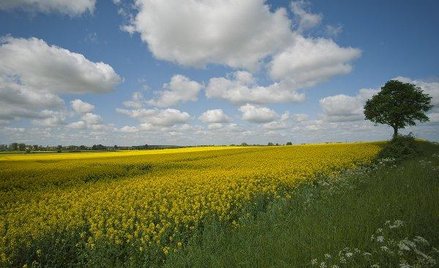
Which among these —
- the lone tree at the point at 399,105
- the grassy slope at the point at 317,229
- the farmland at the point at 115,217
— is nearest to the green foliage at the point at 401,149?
the farmland at the point at 115,217

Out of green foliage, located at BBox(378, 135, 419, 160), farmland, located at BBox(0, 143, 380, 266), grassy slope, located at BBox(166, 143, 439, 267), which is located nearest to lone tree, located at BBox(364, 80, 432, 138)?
green foliage, located at BBox(378, 135, 419, 160)

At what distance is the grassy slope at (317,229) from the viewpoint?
18.3 ft

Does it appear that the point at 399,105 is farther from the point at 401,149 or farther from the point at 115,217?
the point at 115,217

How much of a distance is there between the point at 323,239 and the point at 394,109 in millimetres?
50471

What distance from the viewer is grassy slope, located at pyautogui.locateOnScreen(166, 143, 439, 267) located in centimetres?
557

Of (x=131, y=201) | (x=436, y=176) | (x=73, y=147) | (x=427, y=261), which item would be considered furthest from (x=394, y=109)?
(x=73, y=147)

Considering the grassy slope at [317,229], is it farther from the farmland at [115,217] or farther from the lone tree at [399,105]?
the lone tree at [399,105]

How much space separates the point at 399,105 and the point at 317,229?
168 ft

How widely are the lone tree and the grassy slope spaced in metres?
45.3

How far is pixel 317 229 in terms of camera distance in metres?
6.54

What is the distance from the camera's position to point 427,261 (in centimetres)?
418

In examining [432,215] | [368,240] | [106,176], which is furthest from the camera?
[106,176]

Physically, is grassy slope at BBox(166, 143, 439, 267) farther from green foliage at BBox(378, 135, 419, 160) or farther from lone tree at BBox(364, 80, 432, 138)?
lone tree at BBox(364, 80, 432, 138)

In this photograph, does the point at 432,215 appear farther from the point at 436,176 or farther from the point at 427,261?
the point at 436,176
